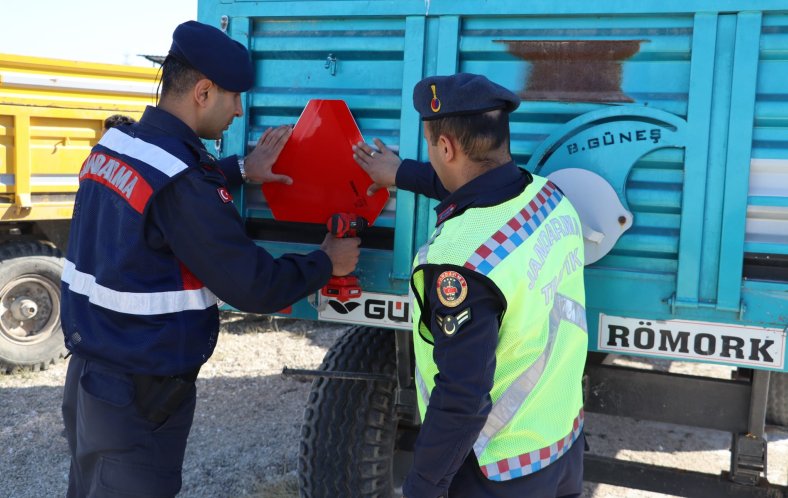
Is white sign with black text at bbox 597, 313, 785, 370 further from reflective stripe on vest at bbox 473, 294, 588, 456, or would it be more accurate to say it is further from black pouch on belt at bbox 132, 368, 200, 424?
black pouch on belt at bbox 132, 368, 200, 424

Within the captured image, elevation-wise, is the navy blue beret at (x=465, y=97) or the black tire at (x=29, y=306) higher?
the navy blue beret at (x=465, y=97)

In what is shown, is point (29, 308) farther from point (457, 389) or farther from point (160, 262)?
point (457, 389)

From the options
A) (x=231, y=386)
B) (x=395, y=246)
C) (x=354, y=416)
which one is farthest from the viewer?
(x=231, y=386)

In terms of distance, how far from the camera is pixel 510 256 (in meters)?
1.87

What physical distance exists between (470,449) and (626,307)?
0.91m

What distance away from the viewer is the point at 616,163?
8.19ft

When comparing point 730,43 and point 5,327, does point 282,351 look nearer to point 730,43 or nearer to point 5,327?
point 5,327

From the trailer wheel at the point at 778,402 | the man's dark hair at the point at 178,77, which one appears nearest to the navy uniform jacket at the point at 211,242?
the man's dark hair at the point at 178,77

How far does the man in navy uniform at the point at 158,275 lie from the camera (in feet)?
7.47

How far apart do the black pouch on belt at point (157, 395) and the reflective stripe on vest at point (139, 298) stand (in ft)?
0.67

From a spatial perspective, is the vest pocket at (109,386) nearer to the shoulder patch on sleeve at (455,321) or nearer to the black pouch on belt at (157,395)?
the black pouch on belt at (157,395)

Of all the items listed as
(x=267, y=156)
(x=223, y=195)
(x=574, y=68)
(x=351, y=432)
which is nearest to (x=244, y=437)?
(x=351, y=432)

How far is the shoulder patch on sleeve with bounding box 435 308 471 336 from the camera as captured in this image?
1.81 m

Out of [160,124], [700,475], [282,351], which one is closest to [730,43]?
[700,475]
